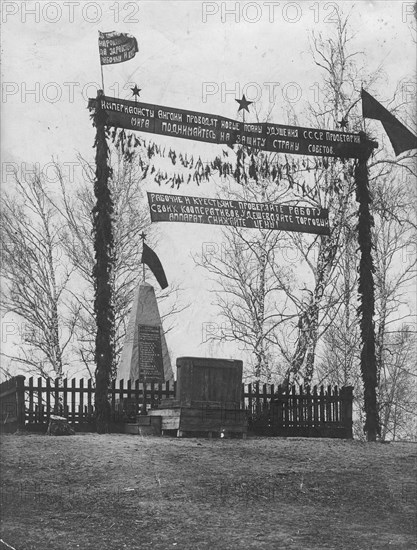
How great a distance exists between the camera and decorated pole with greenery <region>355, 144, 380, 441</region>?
1623 centimetres

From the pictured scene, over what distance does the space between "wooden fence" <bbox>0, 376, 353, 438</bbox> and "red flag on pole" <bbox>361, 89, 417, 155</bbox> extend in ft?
16.7

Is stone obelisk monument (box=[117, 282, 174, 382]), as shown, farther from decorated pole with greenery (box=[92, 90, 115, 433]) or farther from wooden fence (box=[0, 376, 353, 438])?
decorated pole with greenery (box=[92, 90, 115, 433])

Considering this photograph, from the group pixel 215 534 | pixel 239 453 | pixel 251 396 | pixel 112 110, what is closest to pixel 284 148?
pixel 112 110

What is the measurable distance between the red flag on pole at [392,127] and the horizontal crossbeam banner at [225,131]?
75cm

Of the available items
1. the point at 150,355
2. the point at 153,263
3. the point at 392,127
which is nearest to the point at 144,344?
the point at 150,355

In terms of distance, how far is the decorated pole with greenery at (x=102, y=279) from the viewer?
15.1 meters

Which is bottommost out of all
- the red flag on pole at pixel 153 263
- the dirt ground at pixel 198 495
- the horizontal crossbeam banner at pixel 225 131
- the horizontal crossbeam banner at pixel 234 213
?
the dirt ground at pixel 198 495

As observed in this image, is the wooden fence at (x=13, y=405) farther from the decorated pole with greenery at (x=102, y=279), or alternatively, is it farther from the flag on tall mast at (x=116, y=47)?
the flag on tall mast at (x=116, y=47)

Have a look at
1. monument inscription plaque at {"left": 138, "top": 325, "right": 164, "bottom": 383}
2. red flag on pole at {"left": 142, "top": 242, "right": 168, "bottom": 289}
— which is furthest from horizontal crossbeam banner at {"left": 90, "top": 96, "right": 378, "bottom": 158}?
monument inscription plaque at {"left": 138, "top": 325, "right": 164, "bottom": 383}

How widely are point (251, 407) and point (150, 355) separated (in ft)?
9.00

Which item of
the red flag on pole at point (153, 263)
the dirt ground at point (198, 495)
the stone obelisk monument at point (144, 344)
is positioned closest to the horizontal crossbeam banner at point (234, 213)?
the red flag on pole at point (153, 263)

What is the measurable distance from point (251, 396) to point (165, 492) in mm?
7172

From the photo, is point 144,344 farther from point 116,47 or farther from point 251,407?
point 116,47

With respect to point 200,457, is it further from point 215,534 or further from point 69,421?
point 69,421
